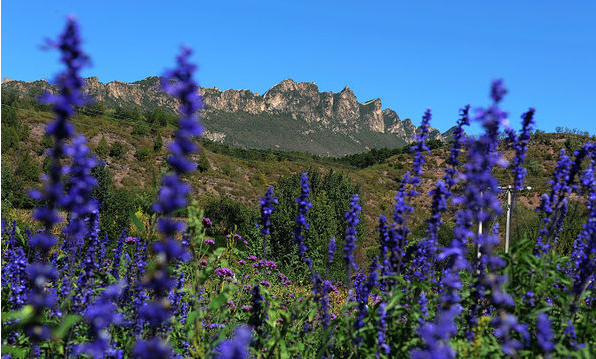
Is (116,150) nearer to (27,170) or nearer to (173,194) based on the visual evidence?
(27,170)

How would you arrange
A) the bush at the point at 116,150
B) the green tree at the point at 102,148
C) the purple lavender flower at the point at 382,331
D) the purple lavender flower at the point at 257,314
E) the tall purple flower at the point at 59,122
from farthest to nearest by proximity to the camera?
1. the bush at the point at 116,150
2. the green tree at the point at 102,148
3. the purple lavender flower at the point at 257,314
4. the purple lavender flower at the point at 382,331
5. the tall purple flower at the point at 59,122

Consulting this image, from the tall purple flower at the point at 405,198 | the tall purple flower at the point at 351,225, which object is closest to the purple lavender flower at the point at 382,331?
the tall purple flower at the point at 405,198

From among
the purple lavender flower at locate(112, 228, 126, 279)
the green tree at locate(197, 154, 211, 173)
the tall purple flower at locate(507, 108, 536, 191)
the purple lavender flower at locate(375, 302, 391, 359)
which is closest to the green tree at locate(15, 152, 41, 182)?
the green tree at locate(197, 154, 211, 173)

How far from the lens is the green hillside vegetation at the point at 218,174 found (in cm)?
2072

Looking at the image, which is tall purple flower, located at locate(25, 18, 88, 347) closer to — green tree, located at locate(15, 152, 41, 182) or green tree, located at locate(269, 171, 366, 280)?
green tree, located at locate(269, 171, 366, 280)

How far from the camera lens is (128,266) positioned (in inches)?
202

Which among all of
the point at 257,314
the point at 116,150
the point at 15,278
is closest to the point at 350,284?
the point at 257,314

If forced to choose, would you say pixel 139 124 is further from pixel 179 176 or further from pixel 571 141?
pixel 571 141

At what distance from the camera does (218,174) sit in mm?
45812

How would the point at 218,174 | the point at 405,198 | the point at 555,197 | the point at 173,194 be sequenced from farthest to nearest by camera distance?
the point at 218,174 < the point at 555,197 < the point at 405,198 < the point at 173,194

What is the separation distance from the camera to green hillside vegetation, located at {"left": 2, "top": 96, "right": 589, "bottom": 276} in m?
20.7

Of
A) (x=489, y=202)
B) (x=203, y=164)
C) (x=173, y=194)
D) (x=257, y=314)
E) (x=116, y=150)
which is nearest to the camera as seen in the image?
(x=173, y=194)

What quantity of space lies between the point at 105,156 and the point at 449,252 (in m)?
43.3

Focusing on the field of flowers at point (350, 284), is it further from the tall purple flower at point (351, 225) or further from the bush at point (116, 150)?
the bush at point (116, 150)
